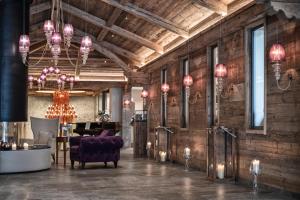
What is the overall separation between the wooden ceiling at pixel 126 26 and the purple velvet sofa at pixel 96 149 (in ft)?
10.0

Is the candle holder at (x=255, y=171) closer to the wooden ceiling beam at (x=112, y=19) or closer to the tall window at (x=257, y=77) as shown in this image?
the tall window at (x=257, y=77)

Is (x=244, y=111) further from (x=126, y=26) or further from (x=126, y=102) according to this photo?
(x=126, y=102)

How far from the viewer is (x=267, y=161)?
6996 millimetres

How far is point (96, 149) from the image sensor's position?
10.6m

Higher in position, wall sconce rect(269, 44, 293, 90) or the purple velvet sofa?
wall sconce rect(269, 44, 293, 90)

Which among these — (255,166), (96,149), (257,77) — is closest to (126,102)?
(96,149)

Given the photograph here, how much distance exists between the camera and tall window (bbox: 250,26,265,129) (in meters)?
7.32

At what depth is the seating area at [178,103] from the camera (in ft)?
21.5

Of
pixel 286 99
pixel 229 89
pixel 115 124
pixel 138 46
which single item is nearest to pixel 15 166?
pixel 229 89

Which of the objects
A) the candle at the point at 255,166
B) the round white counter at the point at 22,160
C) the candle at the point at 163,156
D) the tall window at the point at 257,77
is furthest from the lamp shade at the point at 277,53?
the candle at the point at 163,156

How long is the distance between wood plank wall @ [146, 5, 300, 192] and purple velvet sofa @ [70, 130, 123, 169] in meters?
1.73

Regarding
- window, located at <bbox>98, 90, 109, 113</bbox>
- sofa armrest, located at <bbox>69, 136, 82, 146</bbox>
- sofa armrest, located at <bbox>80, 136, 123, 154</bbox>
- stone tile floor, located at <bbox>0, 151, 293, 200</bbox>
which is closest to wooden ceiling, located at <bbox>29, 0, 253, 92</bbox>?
sofa armrest, located at <bbox>80, 136, 123, 154</bbox>

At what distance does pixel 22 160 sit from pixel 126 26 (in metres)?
5.33

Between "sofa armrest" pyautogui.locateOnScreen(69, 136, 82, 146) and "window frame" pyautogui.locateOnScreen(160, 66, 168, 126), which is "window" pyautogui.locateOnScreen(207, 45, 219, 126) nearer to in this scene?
"window frame" pyautogui.locateOnScreen(160, 66, 168, 126)
